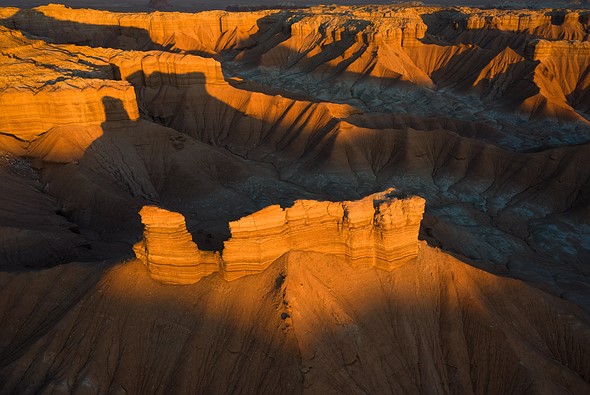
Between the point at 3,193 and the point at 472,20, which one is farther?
the point at 472,20

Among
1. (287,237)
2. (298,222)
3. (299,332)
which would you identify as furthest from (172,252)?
(299,332)

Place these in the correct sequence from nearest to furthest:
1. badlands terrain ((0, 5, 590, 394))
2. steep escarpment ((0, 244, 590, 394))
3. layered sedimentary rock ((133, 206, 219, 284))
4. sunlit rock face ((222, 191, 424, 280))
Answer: steep escarpment ((0, 244, 590, 394)), badlands terrain ((0, 5, 590, 394)), sunlit rock face ((222, 191, 424, 280)), layered sedimentary rock ((133, 206, 219, 284))

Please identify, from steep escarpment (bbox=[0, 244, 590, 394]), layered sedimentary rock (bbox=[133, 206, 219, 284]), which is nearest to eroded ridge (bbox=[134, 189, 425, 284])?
layered sedimentary rock (bbox=[133, 206, 219, 284])

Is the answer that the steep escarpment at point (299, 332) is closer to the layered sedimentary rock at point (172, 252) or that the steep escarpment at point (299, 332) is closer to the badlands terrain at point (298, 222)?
the badlands terrain at point (298, 222)

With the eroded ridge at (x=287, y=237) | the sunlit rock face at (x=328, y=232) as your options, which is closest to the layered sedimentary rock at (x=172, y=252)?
the eroded ridge at (x=287, y=237)

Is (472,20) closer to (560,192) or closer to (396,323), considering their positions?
(560,192)

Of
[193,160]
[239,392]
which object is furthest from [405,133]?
[239,392]

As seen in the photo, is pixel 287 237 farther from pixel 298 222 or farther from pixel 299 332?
pixel 299 332

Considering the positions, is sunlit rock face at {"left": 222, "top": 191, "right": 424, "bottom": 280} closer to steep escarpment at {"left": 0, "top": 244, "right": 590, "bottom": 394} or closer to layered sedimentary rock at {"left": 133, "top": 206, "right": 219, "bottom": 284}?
steep escarpment at {"left": 0, "top": 244, "right": 590, "bottom": 394}
